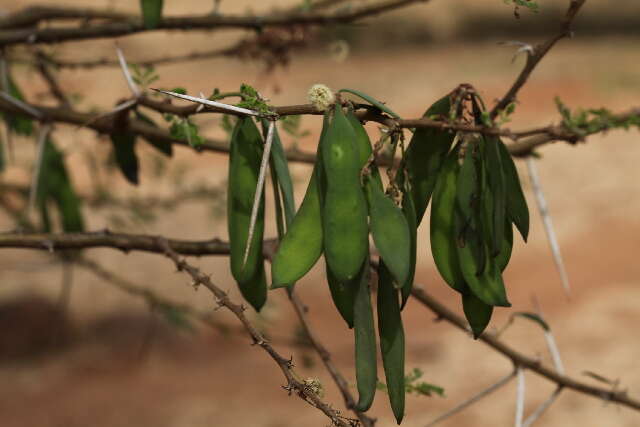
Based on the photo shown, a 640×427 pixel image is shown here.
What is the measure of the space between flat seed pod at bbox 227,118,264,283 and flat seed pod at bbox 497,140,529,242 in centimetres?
15

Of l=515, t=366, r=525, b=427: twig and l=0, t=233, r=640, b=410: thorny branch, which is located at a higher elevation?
l=0, t=233, r=640, b=410: thorny branch

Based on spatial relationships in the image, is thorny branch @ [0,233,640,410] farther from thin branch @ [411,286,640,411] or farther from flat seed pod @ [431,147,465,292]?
flat seed pod @ [431,147,465,292]

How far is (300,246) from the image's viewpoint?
1.55 feet

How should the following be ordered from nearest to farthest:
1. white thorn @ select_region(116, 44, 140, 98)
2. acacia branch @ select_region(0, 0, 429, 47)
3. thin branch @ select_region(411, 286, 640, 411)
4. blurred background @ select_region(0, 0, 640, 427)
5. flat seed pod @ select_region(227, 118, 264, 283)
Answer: flat seed pod @ select_region(227, 118, 264, 283), white thorn @ select_region(116, 44, 140, 98), thin branch @ select_region(411, 286, 640, 411), acacia branch @ select_region(0, 0, 429, 47), blurred background @ select_region(0, 0, 640, 427)

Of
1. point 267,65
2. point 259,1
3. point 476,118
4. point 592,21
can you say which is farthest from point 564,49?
point 476,118

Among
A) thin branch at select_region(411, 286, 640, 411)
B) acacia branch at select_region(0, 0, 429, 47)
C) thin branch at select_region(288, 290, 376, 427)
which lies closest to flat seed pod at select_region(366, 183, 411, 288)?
thin branch at select_region(288, 290, 376, 427)

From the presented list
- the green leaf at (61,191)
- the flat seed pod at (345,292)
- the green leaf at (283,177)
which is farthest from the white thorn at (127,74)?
the green leaf at (61,191)

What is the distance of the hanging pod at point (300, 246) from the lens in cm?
47

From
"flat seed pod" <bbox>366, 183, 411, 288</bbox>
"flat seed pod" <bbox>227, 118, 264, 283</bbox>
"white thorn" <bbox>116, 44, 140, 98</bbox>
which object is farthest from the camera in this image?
"white thorn" <bbox>116, 44, 140, 98</bbox>

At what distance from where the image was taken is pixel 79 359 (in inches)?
96.6

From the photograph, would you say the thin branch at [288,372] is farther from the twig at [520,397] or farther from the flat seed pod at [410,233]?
the twig at [520,397]

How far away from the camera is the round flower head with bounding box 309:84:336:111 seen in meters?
0.47

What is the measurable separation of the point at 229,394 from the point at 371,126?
2.00m

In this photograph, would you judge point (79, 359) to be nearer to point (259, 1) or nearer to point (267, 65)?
point (267, 65)
